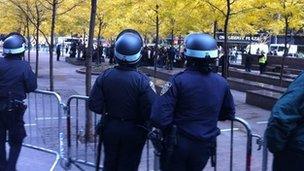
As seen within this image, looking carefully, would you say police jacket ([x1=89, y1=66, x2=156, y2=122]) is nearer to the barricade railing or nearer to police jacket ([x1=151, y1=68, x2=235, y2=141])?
police jacket ([x1=151, y1=68, x2=235, y2=141])

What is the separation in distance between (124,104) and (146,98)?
0.21 m

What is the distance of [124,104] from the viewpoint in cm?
498

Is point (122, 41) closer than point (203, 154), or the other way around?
point (203, 154)

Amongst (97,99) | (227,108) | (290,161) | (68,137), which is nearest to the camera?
(290,161)

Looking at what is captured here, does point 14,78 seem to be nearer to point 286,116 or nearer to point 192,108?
point 192,108

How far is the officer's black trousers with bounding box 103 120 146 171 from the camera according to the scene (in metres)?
5.00

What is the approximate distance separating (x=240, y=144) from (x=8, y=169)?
4.18 m

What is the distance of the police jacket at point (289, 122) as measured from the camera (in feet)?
12.3

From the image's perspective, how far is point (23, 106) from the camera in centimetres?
636

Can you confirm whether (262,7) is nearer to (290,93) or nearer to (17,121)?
(17,121)

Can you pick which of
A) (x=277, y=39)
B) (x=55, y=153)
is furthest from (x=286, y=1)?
(x=277, y=39)

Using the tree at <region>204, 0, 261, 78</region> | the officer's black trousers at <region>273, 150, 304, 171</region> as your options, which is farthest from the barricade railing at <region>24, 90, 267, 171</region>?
the tree at <region>204, 0, 261, 78</region>

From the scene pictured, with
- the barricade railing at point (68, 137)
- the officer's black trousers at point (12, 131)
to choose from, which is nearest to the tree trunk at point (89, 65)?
the barricade railing at point (68, 137)

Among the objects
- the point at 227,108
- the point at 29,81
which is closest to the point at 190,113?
the point at 227,108
